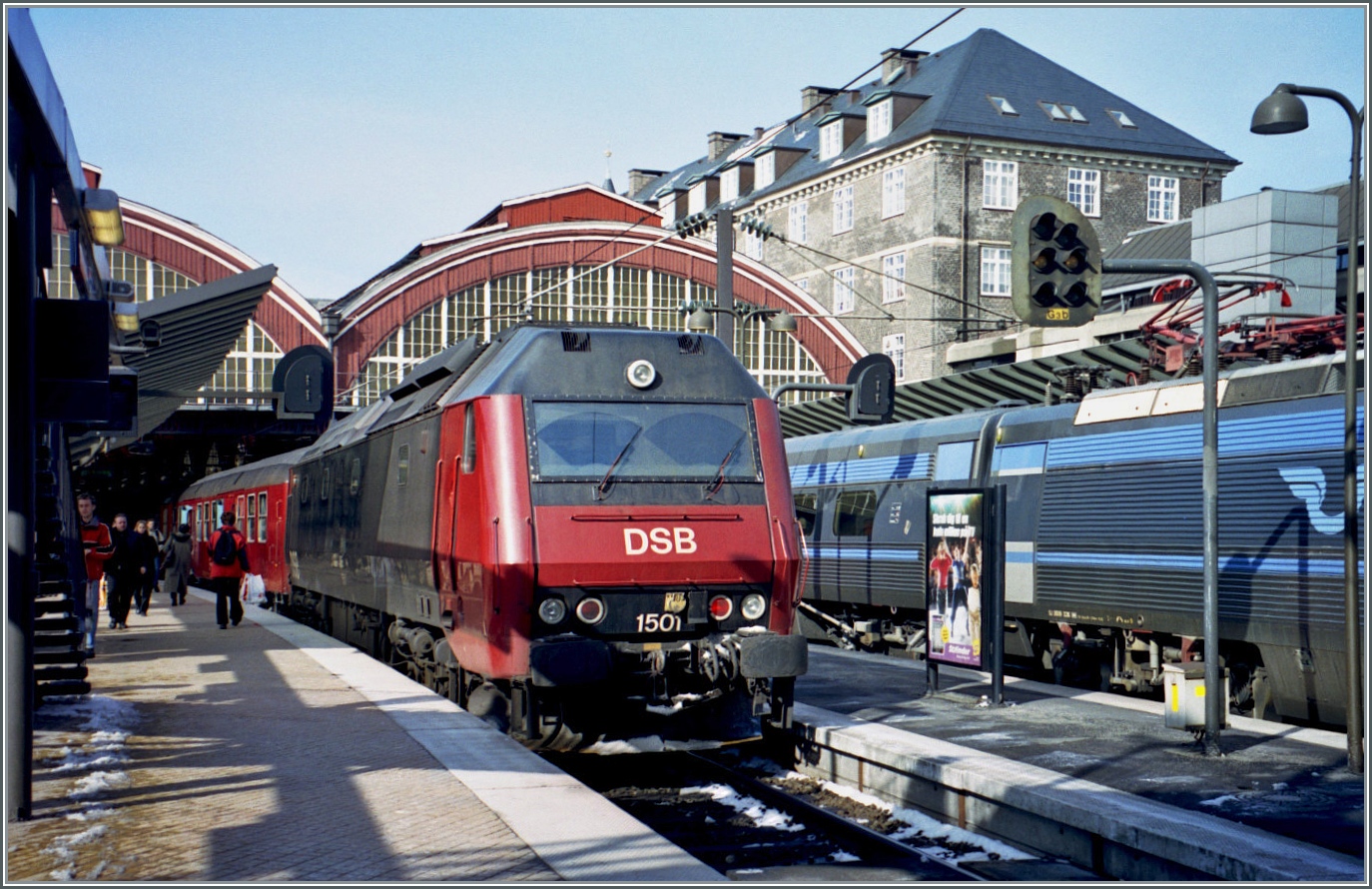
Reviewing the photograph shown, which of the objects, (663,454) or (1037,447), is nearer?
(663,454)

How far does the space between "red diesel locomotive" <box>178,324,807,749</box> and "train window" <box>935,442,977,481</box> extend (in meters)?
6.25

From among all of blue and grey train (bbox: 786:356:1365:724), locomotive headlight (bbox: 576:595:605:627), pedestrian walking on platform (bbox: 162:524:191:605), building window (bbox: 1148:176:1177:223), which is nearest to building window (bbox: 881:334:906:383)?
building window (bbox: 1148:176:1177:223)

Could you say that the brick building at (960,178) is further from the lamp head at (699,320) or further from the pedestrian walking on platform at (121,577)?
the pedestrian walking on platform at (121,577)

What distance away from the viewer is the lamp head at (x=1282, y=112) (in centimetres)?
1066

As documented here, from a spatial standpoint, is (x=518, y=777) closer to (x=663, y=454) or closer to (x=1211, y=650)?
(x=663, y=454)

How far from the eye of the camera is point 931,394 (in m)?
23.6

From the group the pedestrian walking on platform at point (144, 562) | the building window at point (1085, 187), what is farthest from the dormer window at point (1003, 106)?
the pedestrian walking on platform at point (144, 562)

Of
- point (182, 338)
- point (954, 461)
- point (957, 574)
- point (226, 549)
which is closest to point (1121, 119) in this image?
point (954, 461)

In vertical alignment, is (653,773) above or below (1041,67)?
below

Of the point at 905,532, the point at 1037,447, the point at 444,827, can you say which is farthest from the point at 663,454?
the point at 905,532

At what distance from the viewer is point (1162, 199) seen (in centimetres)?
5312

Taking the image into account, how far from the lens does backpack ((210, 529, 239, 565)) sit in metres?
20.4

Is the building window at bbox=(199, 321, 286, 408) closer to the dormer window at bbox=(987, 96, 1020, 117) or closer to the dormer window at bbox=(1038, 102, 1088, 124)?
the dormer window at bbox=(987, 96, 1020, 117)

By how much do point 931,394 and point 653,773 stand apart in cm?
1301
